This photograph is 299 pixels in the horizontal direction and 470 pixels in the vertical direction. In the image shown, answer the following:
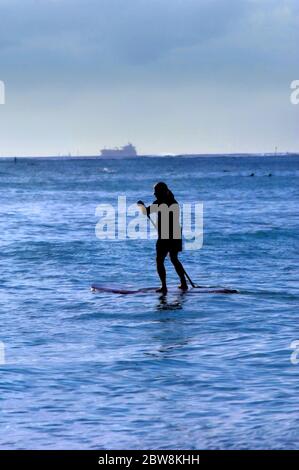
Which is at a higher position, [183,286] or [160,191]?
[160,191]

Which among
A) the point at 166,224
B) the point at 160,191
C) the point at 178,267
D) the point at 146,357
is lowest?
the point at 146,357

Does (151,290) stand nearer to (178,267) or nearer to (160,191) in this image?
(178,267)

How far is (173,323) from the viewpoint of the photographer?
1516 centimetres

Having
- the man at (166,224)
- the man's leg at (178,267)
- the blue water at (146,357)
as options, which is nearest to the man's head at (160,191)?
the man at (166,224)

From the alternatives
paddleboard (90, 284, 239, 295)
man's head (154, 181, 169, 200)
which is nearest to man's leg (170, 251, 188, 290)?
paddleboard (90, 284, 239, 295)

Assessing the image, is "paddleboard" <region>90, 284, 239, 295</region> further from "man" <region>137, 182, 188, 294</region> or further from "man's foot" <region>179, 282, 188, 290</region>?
"man" <region>137, 182, 188, 294</region>

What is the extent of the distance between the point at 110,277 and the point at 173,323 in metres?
7.14

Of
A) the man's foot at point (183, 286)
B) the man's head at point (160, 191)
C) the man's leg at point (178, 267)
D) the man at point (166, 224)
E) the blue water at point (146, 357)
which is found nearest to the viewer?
the blue water at point (146, 357)

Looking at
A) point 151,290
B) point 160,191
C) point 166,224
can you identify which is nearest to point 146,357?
point 160,191

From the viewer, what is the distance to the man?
17.6m

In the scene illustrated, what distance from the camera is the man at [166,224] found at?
17.6 meters

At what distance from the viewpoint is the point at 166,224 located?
17.9 meters

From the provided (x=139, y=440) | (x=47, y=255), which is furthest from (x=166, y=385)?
(x=47, y=255)

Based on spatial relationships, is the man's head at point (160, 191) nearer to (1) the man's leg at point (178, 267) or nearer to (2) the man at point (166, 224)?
(2) the man at point (166, 224)
